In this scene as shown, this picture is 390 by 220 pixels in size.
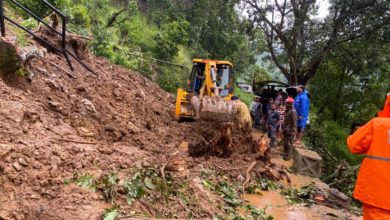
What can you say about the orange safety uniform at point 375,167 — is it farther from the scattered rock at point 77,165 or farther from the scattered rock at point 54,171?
the scattered rock at point 54,171

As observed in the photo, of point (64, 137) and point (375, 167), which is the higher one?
point (375, 167)

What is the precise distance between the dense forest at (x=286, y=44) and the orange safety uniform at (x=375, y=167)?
16.8 feet

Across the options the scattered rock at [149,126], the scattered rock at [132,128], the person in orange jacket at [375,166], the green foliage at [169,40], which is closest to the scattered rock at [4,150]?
the person in orange jacket at [375,166]

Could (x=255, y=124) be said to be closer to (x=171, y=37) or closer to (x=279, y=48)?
(x=279, y=48)

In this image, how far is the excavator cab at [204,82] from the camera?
466 inches

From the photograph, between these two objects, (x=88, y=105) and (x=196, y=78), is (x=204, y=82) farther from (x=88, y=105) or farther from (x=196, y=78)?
(x=88, y=105)

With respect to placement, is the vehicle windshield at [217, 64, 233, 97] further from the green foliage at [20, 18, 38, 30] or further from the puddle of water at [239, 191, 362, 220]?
the puddle of water at [239, 191, 362, 220]

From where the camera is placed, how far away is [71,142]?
5512 millimetres

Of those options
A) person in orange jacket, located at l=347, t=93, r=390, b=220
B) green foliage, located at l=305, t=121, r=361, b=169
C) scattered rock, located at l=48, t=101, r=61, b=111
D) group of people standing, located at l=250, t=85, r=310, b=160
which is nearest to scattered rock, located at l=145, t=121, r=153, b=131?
scattered rock, located at l=48, t=101, r=61, b=111

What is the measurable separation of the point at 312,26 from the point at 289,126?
8520 millimetres

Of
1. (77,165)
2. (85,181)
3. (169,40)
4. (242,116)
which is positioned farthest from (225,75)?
(169,40)

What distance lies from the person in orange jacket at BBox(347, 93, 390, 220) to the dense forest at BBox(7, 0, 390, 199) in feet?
16.8

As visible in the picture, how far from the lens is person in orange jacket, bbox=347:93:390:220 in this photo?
3797mm

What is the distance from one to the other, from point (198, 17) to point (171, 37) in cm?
569
